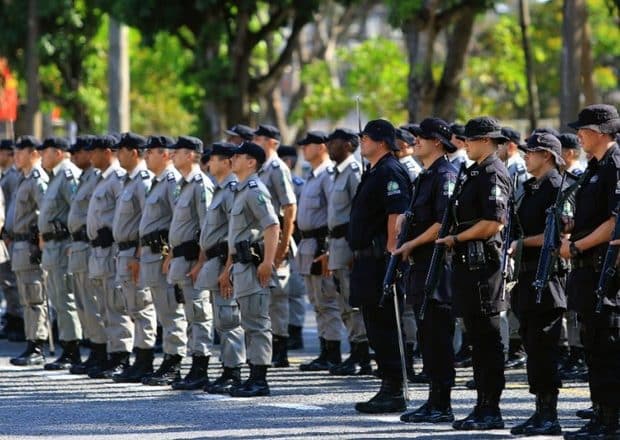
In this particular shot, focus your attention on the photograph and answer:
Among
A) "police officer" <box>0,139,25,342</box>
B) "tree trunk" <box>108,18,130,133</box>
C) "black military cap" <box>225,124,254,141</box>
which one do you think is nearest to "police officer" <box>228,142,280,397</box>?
"black military cap" <box>225,124,254,141</box>

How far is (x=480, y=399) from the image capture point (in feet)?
34.1

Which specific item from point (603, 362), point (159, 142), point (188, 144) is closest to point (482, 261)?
point (603, 362)

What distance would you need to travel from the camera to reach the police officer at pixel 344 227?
1419cm

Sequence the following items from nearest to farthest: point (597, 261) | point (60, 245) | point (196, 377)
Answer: point (597, 261)
point (196, 377)
point (60, 245)

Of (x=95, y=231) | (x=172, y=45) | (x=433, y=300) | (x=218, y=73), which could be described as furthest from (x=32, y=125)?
(x=433, y=300)

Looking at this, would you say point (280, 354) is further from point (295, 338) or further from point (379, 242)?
point (379, 242)

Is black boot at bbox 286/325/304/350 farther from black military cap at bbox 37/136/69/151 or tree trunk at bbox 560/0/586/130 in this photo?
tree trunk at bbox 560/0/586/130

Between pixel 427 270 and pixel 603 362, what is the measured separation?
1662mm

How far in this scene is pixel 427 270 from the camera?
10906mm

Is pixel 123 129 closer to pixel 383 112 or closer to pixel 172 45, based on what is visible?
pixel 172 45

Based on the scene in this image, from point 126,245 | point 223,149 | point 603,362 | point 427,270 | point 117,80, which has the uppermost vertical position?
point 117,80

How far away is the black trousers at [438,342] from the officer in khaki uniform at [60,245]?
5.43 meters

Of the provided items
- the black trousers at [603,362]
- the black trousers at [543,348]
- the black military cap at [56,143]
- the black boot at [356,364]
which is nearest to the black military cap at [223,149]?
the black boot at [356,364]

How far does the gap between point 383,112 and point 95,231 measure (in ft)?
103
